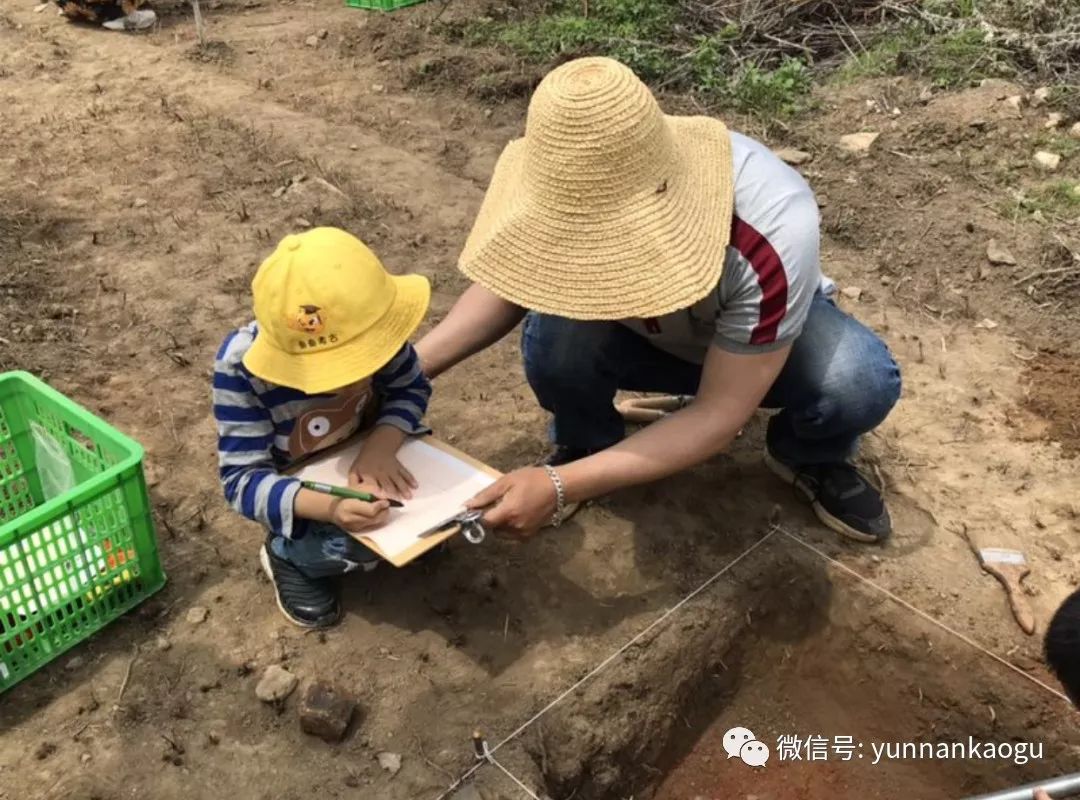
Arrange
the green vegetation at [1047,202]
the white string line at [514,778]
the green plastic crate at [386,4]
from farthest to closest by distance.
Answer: the green plastic crate at [386,4] < the green vegetation at [1047,202] < the white string line at [514,778]

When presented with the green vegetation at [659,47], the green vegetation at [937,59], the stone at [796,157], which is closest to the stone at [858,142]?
the stone at [796,157]

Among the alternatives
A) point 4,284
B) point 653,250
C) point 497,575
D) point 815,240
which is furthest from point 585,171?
point 4,284

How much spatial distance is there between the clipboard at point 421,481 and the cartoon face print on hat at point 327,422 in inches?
0.8

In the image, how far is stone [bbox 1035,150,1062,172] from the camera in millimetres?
3857

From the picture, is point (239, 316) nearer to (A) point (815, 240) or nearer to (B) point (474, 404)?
(B) point (474, 404)

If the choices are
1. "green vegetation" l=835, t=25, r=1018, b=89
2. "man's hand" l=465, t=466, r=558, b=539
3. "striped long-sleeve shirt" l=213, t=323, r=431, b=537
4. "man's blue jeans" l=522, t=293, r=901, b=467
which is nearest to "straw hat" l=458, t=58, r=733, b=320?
"man's hand" l=465, t=466, r=558, b=539

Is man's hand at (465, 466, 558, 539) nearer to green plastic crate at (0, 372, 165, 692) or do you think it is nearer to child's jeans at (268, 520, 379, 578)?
child's jeans at (268, 520, 379, 578)

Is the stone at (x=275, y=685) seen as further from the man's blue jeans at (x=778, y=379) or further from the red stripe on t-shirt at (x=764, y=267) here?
the red stripe on t-shirt at (x=764, y=267)

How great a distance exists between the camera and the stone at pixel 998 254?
3412 millimetres

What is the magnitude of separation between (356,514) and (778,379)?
1.02m

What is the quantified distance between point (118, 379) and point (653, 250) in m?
2.00

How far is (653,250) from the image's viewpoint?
1.55 meters

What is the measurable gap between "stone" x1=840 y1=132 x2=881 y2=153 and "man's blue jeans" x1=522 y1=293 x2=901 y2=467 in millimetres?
2018

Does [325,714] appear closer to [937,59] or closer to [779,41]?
[937,59]
